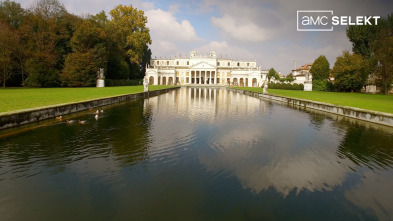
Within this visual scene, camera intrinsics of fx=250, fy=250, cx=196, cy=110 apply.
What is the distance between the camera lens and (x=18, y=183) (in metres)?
4.61

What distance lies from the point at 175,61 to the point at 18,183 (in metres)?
104

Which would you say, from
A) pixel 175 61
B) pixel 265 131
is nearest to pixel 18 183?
pixel 265 131

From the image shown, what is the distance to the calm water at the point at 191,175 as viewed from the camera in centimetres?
389

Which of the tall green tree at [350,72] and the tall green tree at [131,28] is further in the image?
the tall green tree at [131,28]

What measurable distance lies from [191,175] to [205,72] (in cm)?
8975

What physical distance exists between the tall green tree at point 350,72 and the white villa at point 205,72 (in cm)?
4070

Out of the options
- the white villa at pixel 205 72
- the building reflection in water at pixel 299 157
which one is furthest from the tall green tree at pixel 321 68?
the building reflection in water at pixel 299 157

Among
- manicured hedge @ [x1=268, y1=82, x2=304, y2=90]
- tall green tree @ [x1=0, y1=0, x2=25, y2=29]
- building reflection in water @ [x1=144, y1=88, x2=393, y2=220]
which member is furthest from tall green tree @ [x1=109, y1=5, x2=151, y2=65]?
building reflection in water @ [x1=144, y1=88, x2=393, y2=220]

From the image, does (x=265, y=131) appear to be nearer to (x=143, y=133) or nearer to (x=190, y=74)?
(x=143, y=133)

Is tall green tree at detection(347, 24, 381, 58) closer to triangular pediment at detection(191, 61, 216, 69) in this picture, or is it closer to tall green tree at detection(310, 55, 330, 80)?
tall green tree at detection(310, 55, 330, 80)

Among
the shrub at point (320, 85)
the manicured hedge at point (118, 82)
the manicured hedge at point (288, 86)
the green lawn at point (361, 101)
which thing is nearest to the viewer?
the green lawn at point (361, 101)

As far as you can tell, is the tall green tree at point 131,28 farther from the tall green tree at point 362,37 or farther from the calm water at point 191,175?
the calm water at point 191,175

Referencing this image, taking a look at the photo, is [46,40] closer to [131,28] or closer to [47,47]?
[47,47]

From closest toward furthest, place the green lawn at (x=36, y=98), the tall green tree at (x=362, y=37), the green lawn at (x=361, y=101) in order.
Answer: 1. the green lawn at (x=36, y=98)
2. the green lawn at (x=361, y=101)
3. the tall green tree at (x=362, y=37)
